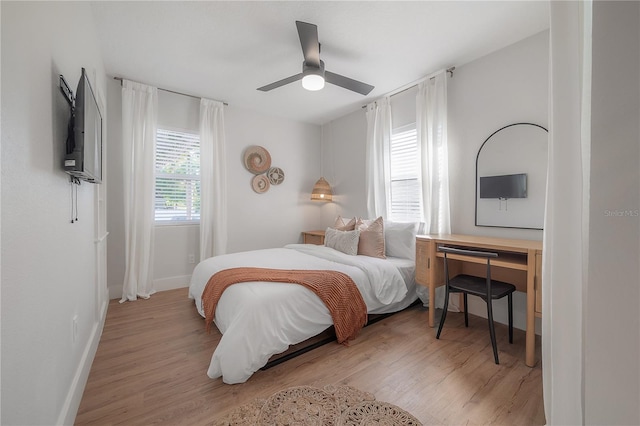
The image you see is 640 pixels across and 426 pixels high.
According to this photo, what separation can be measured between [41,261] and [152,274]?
2.76 meters

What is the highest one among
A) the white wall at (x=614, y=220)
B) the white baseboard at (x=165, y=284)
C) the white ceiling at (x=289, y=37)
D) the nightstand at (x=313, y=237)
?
the white ceiling at (x=289, y=37)

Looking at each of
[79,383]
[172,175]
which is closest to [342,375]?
[79,383]

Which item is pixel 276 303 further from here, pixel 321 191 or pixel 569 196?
pixel 321 191

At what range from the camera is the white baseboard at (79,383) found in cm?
131

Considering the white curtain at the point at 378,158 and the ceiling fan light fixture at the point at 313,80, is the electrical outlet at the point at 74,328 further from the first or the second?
the white curtain at the point at 378,158

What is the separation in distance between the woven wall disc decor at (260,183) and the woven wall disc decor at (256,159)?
0.29 feet

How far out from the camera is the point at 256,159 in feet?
14.4

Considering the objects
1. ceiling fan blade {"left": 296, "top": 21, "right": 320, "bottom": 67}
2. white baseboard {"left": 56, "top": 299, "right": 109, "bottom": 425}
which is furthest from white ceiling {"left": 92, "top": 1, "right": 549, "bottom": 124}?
white baseboard {"left": 56, "top": 299, "right": 109, "bottom": 425}

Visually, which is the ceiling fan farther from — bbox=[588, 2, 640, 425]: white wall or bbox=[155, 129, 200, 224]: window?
bbox=[155, 129, 200, 224]: window

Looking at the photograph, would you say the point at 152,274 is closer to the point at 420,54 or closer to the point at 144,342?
the point at 144,342

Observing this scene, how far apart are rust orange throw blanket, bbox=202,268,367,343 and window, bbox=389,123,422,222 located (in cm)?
158

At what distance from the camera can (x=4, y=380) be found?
0.74 meters

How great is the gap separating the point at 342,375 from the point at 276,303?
2.22 ft

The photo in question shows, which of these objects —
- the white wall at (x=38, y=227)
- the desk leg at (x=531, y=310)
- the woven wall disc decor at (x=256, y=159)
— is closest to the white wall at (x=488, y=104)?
the desk leg at (x=531, y=310)
